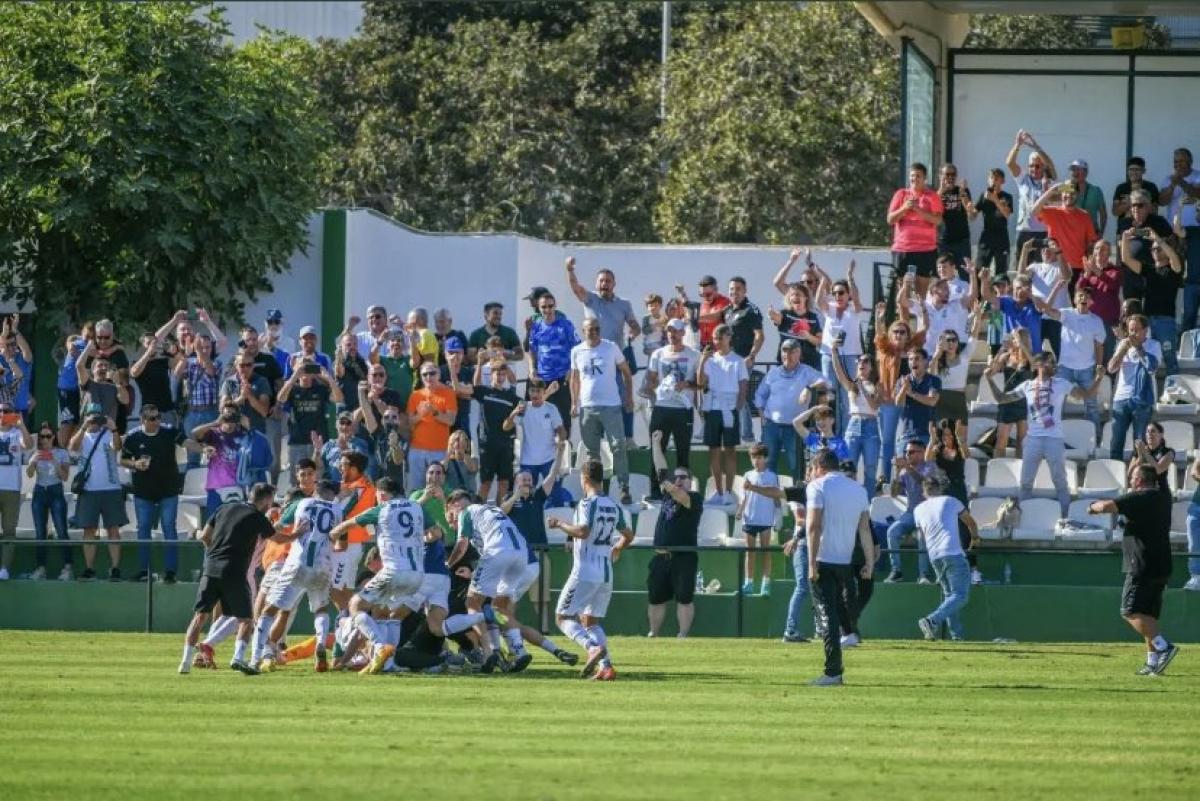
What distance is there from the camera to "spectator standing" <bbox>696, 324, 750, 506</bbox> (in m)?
27.7

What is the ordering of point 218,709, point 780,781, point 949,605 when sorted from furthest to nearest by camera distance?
point 949,605 < point 218,709 < point 780,781

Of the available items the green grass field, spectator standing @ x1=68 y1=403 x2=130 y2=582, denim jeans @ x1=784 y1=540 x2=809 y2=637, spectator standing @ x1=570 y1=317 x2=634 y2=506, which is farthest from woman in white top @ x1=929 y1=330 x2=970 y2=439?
spectator standing @ x1=68 y1=403 x2=130 y2=582

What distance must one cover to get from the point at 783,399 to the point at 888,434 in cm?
126

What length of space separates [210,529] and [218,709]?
3.67 meters

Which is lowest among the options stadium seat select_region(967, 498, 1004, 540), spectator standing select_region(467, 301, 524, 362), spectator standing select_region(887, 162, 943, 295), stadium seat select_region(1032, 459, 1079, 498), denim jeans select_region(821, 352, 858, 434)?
stadium seat select_region(967, 498, 1004, 540)

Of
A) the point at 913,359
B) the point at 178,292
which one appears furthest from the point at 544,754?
A: the point at 178,292

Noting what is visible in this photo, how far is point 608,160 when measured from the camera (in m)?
52.5

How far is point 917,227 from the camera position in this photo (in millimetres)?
30250

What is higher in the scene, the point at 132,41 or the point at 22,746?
the point at 132,41

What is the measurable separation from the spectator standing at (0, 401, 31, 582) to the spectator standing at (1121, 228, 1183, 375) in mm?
13476

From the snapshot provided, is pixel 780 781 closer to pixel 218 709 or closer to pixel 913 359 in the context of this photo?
pixel 218 709

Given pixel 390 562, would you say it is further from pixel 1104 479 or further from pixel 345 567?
pixel 1104 479

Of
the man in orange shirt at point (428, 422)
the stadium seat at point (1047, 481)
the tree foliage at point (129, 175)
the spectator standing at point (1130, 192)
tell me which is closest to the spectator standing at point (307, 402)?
the man in orange shirt at point (428, 422)

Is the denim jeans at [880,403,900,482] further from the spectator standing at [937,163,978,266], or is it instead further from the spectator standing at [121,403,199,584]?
the spectator standing at [121,403,199,584]
